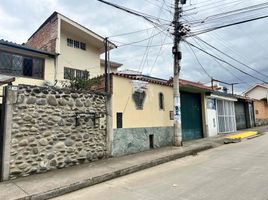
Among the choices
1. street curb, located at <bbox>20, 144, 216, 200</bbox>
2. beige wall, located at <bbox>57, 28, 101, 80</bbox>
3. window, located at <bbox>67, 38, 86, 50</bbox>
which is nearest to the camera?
street curb, located at <bbox>20, 144, 216, 200</bbox>

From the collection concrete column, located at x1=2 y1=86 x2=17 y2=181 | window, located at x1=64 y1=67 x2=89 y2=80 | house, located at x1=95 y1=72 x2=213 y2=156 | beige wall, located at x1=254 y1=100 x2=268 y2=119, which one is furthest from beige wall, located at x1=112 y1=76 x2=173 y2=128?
beige wall, located at x1=254 y1=100 x2=268 y2=119

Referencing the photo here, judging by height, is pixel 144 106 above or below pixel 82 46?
below

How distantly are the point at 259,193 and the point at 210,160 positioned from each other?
4.46 m

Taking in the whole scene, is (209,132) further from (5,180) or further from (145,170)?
(5,180)

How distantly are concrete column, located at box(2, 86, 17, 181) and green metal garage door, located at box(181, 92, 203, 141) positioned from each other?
1084 cm

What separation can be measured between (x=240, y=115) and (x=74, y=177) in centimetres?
2229

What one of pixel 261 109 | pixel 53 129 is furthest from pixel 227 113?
pixel 53 129

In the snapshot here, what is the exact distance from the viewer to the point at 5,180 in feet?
24.1

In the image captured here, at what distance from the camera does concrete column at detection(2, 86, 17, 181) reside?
24.3 ft

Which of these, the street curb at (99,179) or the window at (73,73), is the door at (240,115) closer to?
the window at (73,73)

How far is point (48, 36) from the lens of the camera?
19328 mm

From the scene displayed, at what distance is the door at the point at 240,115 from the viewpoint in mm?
25003

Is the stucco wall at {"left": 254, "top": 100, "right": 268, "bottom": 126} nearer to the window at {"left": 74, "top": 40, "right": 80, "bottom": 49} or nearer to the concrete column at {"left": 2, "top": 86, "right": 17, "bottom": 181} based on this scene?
the window at {"left": 74, "top": 40, "right": 80, "bottom": 49}

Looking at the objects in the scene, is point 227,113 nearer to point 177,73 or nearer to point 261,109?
point 177,73
